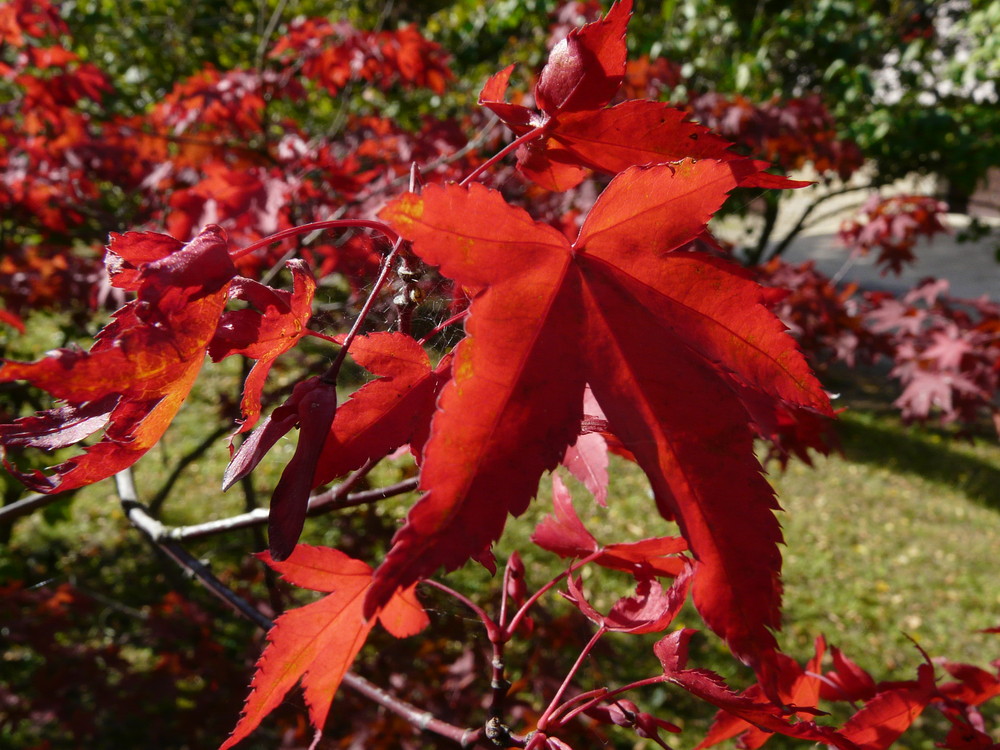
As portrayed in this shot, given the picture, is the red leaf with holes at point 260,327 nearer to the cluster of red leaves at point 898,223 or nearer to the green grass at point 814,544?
the green grass at point 814,544

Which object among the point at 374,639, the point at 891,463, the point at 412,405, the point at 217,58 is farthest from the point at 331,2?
the point at 412,405

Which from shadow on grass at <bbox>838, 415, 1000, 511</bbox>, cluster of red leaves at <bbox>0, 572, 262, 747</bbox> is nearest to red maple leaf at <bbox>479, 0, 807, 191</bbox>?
cluster of red leaves at <bbox>0, 572, 262, 747</bbox>

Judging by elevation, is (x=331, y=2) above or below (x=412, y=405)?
above

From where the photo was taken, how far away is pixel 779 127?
4500 millimetres

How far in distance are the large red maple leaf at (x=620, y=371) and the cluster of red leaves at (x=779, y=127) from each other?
12.6 ft

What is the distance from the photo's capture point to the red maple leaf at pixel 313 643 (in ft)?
2.50

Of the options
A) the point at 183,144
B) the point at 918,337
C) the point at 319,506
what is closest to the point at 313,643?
the point at 319,506

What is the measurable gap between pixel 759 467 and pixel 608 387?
5.2 inches

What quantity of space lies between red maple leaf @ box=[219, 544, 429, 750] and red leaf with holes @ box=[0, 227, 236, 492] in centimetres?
25

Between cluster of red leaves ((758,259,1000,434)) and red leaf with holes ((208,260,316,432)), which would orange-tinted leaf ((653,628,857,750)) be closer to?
red leaf with holes ((208,260,316,432))

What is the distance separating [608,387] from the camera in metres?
0.58

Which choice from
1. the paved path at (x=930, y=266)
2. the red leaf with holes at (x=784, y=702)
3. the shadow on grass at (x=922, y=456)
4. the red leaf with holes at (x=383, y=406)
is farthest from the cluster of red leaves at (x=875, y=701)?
the paved path at (x=930, y=266)

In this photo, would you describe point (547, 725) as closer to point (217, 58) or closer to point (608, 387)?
point (608, 387)

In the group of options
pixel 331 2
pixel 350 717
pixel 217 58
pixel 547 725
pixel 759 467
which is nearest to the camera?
pixel 759 467
